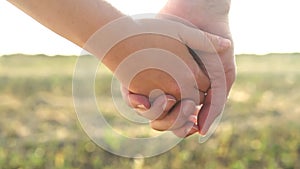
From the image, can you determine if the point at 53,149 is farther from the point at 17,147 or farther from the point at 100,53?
the point at 100,53

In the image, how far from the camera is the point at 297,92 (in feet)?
15.3

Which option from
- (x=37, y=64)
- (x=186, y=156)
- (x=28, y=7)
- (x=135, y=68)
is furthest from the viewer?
(x=37, y=64)

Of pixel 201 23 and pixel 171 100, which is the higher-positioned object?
pixel 201 23

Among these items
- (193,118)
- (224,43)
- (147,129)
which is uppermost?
(224,43)

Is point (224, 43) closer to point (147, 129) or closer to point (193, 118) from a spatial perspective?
point (193, 118)

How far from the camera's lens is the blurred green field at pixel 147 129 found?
149 inches

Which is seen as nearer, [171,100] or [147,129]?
[171,100]

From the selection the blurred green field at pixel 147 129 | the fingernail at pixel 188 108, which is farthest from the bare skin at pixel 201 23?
the blurred green field at pixel 147 129

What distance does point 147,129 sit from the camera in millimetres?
4035

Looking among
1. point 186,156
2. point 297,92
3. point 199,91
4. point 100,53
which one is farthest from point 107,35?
point 297,92

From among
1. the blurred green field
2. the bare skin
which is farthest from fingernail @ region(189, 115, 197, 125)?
the blurred green field

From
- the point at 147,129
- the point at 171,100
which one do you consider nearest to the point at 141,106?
the point at 171,100

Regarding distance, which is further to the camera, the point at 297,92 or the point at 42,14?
the point at 297,92

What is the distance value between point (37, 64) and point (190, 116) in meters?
3.41
